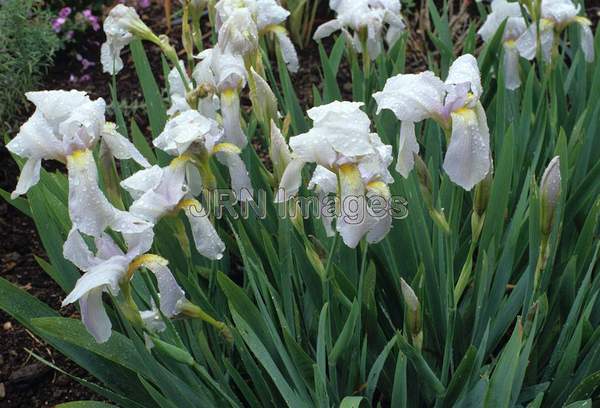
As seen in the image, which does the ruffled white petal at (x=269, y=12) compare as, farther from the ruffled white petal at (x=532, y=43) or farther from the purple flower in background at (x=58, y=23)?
the purple flower in background at (x=58, y=23)

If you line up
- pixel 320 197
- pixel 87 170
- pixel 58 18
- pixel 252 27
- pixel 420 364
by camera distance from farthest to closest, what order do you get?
1. pixel 58 18
2. pixel 252 27
3. pixel 320 197
4. pixel 420 364
5. pixel 87 170

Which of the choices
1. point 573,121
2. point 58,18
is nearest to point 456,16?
point 573,121

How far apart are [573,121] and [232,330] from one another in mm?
1418

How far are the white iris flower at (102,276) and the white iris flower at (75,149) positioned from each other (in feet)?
0.16

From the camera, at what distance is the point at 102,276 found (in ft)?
4.20

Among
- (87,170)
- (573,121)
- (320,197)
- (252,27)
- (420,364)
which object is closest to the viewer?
(87,170)

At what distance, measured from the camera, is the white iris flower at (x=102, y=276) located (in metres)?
1.28

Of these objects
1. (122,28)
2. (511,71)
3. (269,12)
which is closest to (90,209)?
(122,28)

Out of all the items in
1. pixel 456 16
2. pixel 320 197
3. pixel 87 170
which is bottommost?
pixel 456 16

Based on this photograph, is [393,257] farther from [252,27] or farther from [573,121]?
[573,121]

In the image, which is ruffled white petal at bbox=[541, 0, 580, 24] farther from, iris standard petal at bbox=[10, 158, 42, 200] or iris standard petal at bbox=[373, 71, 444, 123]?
iris standard petal at bbox=[10, 158, 42, 200]

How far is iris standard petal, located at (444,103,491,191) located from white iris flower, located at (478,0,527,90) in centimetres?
110

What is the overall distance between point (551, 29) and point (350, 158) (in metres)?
1.25

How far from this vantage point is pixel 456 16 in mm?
3824
